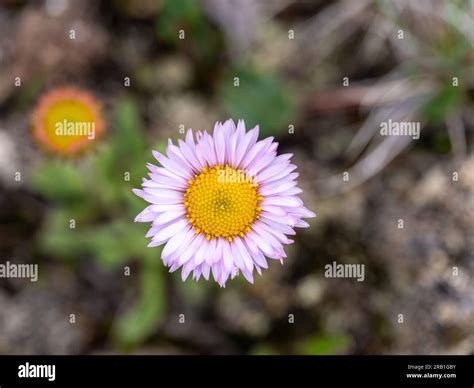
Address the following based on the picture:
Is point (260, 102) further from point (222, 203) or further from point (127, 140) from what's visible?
point (222, 203)

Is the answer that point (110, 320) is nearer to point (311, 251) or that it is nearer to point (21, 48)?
point (311, 251)

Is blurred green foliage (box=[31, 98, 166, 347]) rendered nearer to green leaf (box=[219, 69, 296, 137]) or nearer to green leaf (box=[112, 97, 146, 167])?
Result: green leaf (box=[112, 97, 146, 167])

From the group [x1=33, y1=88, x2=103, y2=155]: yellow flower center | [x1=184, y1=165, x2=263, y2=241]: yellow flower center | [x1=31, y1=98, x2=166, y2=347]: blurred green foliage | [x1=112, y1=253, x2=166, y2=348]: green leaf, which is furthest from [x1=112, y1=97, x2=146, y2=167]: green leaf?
[x1=184, y1=165, x2=263, y2=241]: yellow flower center

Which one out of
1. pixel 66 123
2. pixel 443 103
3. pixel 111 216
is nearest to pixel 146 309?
pixel 111 216

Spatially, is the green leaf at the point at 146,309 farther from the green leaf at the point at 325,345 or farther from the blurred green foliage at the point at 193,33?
the blurred green foliage at the point at 193,33

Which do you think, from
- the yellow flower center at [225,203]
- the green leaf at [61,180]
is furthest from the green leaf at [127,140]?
the yellow flower center at [225,203]

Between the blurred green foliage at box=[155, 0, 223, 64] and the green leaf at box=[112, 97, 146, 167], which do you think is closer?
the green leaf at box=[112, 97, 146, 167]
